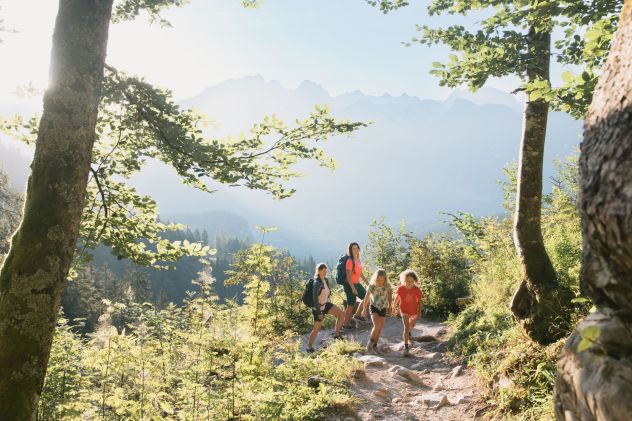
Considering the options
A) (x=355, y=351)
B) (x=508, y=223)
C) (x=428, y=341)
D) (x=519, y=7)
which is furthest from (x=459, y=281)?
(x=519, y=7)

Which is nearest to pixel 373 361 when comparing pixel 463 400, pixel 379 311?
pixel 379 311

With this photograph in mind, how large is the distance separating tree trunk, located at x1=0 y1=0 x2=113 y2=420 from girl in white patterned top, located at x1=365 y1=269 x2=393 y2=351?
6.86 m

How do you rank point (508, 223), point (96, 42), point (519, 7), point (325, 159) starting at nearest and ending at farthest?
point (96, 42) → point (519, 7) → point (325, 159) → point (508, 223)

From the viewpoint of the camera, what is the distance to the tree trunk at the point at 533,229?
6188mm

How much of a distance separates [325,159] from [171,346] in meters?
4.74

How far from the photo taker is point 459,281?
1385 centimetres

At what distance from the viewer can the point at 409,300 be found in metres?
9.50

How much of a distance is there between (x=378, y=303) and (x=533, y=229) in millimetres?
3945

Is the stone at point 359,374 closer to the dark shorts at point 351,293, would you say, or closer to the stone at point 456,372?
the stone at point 456,372

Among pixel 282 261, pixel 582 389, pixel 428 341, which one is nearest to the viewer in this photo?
pixel 582 389

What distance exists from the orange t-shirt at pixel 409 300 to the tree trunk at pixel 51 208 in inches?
292

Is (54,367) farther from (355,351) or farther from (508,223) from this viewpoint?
(508,223)

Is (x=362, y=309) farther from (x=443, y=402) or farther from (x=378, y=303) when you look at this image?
(x=443, y=402)

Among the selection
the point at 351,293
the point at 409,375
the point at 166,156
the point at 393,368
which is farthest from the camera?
the point at 351,293
